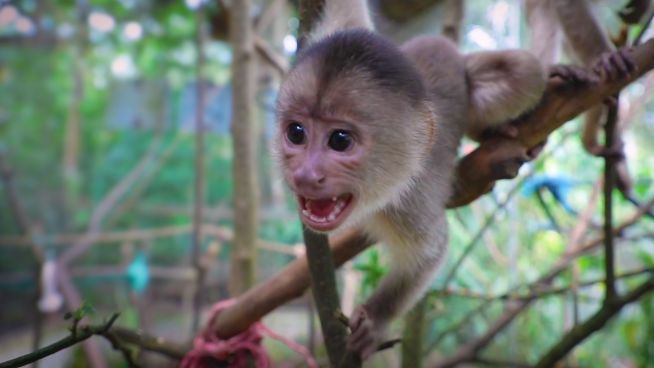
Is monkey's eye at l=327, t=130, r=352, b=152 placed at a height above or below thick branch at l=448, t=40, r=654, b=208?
above

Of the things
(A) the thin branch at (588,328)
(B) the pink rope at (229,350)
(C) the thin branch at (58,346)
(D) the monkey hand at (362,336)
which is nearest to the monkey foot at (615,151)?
(A) the thin branch at (588,328)

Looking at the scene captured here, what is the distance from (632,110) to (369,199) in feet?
5.89

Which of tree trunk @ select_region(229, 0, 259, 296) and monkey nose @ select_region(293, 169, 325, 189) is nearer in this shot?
monkey nose @ select_region(293, 169, 325, 189)

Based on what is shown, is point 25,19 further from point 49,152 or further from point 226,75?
point 226,75

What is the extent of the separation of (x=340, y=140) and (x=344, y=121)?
46mm

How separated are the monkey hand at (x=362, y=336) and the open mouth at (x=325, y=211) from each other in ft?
0.95

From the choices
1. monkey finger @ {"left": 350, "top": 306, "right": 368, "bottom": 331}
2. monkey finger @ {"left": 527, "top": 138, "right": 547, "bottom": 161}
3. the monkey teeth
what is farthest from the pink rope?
monkey finger @ {"left": 527, "top": 138, "right": 547, "bottom": 161}

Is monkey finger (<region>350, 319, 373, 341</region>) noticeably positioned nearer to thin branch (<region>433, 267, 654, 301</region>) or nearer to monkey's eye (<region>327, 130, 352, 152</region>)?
monkey's eye (<region>327, 130, 352, 152</region>)

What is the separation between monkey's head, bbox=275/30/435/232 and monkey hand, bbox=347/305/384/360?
28 cm

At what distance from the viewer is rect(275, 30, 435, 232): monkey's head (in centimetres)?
117

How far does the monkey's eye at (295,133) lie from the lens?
4.09 ft

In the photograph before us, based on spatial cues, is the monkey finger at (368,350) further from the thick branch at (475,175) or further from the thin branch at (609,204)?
the thin branch at (609,204)

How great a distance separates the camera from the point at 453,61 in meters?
1.72

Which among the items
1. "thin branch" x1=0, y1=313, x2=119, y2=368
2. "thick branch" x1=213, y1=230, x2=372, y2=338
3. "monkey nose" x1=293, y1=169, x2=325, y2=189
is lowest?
"thick branch" x1=213, y1=230, x2=372, y2=338
